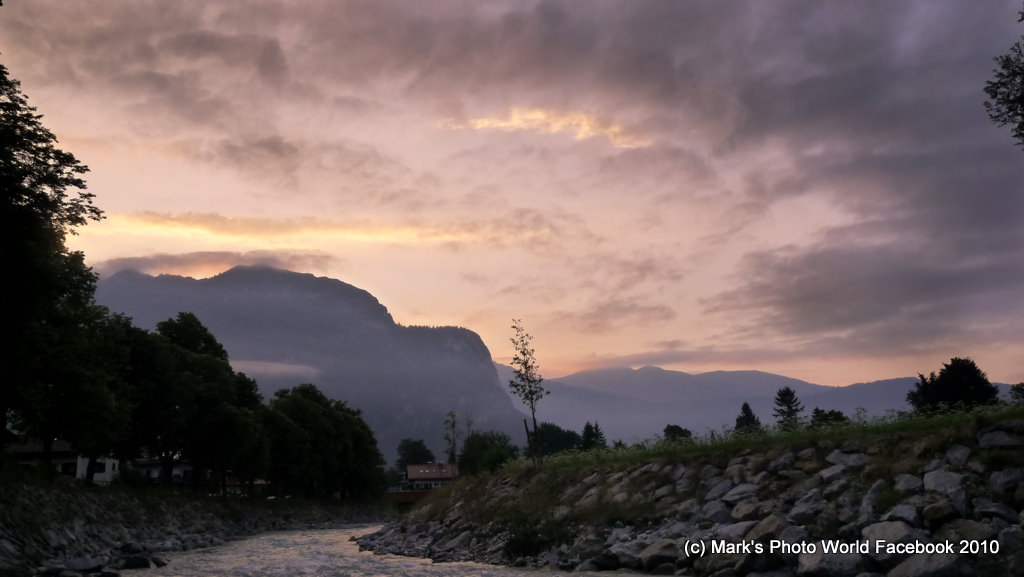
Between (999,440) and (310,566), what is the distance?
29549mm

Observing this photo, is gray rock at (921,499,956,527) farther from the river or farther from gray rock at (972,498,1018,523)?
the river

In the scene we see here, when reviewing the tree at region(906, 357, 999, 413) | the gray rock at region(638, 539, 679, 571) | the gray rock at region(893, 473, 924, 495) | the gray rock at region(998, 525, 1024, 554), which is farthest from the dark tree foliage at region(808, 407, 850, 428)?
the tree at region(906, 357, 999, 413)

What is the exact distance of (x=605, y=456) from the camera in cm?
3725

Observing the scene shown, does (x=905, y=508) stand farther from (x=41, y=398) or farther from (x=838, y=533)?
(x=41, y=398)

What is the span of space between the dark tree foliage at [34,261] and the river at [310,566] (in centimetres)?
1295

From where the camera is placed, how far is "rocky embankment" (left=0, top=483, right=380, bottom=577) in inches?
1065

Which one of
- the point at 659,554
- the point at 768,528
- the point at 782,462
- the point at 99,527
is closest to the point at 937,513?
the point at 768,528

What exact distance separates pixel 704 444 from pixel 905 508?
40.1ft

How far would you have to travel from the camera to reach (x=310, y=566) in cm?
3177

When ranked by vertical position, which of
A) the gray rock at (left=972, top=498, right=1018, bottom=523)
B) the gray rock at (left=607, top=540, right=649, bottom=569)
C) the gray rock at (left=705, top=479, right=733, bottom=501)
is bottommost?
the gray rock at (left=607, top=540, right=649, bottom=569)

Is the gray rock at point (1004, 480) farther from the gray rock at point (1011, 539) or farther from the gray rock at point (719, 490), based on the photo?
the gray rock at point (719, 490)

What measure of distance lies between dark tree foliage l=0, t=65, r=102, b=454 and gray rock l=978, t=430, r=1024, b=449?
1483 inches

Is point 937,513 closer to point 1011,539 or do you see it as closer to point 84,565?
point 1011,539

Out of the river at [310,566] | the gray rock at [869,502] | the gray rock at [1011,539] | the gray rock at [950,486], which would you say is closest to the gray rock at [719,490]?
the river at [310,566]
